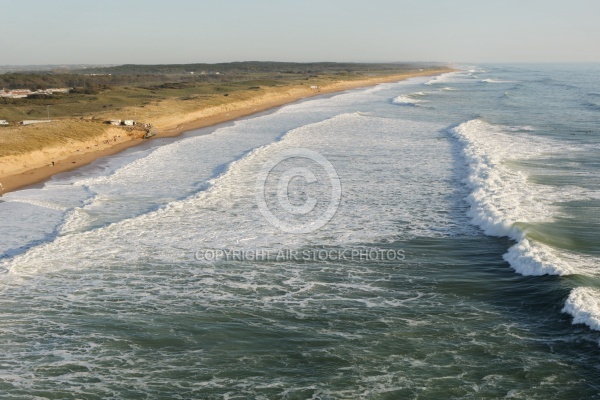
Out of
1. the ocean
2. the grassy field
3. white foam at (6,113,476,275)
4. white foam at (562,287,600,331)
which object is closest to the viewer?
the ocean

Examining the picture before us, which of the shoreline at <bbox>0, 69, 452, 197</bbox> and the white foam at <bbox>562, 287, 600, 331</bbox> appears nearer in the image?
the white foam at <bbox>562, 287, 600, 331</bbox>

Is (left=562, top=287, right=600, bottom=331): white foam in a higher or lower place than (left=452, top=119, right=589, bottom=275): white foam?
lower

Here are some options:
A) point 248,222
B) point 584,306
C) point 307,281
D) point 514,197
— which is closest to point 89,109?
point 248,222

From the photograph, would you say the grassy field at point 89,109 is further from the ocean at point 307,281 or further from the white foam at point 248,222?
the white foam at point 248,222

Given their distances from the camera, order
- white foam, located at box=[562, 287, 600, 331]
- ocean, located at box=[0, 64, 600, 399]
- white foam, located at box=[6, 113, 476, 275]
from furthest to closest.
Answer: white foam, located at box=[6, 113, 476, 275] → white foam, located at box=[562, 287, 600, 331] → ocean, located at box=[0, 64, 600, 399]

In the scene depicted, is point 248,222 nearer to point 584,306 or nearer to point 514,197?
point 514,197

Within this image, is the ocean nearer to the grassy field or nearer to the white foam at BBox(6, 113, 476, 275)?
the white foam at BBox(6, 113, 476, 275)

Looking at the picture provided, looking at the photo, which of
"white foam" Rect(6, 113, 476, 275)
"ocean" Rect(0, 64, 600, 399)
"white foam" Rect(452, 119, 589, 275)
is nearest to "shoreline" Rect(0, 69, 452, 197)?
"ocean" Rect(0, 64, 600, 399)
